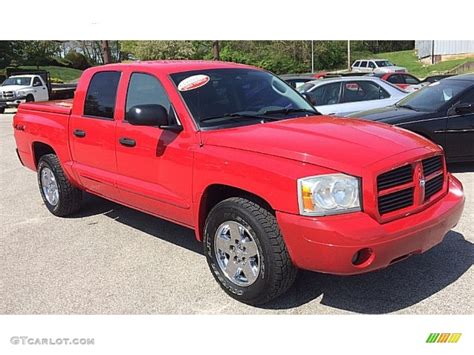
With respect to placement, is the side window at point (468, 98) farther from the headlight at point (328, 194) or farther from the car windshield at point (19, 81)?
the car windshield at point (19, 81)

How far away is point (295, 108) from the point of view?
454 centimetres

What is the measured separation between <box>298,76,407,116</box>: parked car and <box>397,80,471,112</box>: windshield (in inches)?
72.5

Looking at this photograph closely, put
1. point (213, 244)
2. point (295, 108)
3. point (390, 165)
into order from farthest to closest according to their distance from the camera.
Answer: point (295, 108) < point (213, 244) < point (390, 165)

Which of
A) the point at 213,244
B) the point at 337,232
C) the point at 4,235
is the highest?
the point at 337,232

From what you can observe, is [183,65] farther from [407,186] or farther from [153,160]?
[407,186]

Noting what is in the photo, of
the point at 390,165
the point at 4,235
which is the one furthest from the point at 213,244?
the point at 4,235

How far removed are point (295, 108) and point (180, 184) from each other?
1366 mm

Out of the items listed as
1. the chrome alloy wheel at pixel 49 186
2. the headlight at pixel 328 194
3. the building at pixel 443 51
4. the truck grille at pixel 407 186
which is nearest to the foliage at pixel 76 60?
the building at pixel 443 51

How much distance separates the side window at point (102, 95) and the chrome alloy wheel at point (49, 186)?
1237 millimetres

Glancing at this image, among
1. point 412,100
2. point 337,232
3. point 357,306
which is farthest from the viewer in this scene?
point 412,100

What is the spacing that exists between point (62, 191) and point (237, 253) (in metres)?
3.00
